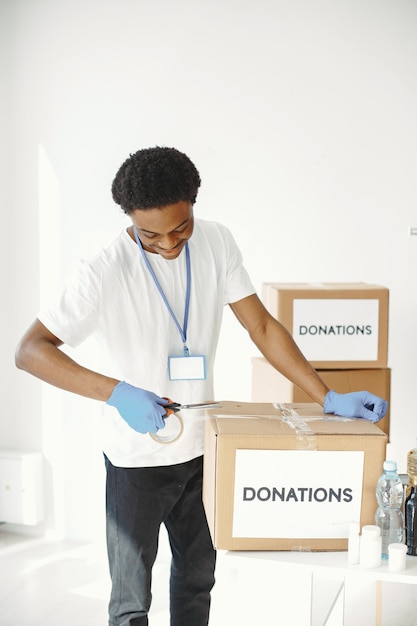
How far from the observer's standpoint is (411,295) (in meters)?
2.98

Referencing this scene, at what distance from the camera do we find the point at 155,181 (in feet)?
5.12

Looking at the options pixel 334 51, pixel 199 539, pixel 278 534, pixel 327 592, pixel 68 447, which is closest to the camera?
pixel 278 534

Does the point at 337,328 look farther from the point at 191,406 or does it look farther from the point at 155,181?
the point at 155,181

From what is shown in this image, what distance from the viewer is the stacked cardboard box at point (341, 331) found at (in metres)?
2.41

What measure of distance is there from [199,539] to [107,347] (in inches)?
21.2

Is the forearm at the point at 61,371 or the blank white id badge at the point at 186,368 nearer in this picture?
the forearm at the point at 61,371

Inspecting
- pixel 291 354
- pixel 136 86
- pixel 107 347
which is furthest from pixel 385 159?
pixel 107 347

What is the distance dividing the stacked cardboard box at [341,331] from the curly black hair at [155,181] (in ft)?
2.86

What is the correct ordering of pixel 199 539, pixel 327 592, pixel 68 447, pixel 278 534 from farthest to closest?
pixel 68 447, pixel 199 539, pixel 327 592, pixel 278 534

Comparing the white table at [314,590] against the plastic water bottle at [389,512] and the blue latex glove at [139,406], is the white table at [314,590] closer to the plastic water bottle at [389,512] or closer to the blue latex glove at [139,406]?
the plastic water bottle at [389,512]

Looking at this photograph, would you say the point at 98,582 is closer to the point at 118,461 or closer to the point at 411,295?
the point at 118,461

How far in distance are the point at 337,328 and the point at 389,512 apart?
1019mm

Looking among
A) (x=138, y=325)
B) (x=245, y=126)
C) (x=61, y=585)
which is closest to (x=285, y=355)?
(x=138, y=325)

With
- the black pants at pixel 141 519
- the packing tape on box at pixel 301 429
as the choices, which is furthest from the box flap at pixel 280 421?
the black pants at pixel 141 519
